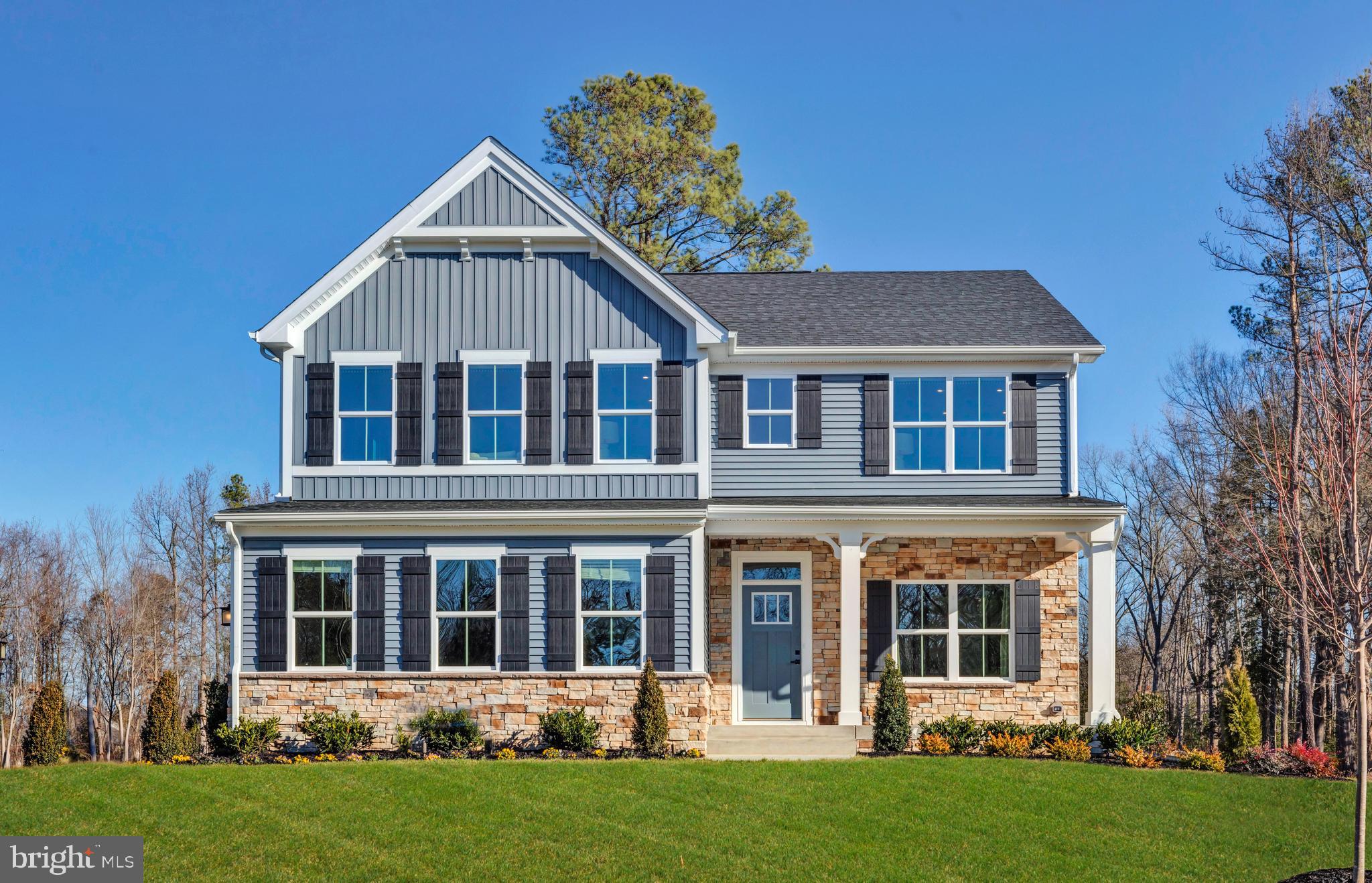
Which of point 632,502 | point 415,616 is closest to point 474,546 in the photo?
point 415,616

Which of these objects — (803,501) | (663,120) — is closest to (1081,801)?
(803,501)

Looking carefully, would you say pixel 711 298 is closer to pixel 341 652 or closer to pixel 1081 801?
pixel 341 652

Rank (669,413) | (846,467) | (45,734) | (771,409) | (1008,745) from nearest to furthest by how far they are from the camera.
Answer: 1. (1008,745)
2. (45,734)
3. (669,413)
4. (846,467)
5. (771,409)

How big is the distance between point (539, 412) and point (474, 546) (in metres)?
2.02

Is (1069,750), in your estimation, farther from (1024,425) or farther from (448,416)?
(448,416)

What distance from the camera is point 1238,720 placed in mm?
15320

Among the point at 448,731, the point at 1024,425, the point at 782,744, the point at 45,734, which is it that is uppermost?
the point at 1024,425

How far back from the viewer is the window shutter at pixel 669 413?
1666 centimetres

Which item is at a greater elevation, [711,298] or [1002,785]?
[711,298]

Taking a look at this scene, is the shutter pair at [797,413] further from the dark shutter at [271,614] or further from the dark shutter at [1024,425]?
the dark shutter at [271,614]

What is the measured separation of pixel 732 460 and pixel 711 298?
3.39 m

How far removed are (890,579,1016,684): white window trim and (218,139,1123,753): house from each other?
0.14 ft

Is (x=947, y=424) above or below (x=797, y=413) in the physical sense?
below

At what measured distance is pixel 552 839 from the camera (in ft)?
37.7
